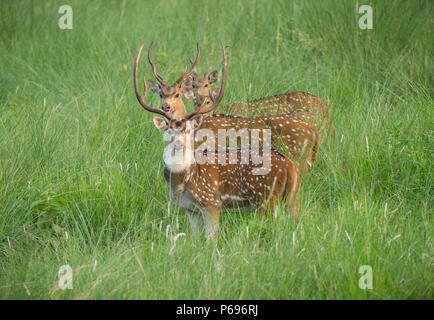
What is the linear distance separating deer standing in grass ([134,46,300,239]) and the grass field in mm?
149

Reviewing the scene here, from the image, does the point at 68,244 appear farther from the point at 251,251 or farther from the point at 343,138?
the point at 343,138

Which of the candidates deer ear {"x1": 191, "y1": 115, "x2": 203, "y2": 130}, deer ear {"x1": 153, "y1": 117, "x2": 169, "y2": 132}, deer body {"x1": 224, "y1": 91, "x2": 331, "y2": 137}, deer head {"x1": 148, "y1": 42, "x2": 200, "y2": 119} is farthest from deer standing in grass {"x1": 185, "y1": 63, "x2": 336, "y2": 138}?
deer ear {"x1": 153, "y1": 117, "x2": 169, "y2": 132}

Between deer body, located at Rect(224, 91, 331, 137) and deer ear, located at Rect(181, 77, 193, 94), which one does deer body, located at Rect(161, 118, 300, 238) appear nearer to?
deer body, located at Rect(224, 91, 331, 137)

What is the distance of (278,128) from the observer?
6.03m

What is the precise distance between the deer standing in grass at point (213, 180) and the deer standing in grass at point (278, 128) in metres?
0.66

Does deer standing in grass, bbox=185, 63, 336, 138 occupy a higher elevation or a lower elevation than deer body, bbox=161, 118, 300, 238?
higher

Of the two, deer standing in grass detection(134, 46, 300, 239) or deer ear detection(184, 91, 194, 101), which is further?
deer ear detection(184, 91, 194, 101)

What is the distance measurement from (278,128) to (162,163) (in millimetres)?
1161

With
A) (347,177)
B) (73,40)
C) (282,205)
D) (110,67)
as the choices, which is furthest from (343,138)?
(73,40)

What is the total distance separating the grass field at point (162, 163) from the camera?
4.08m

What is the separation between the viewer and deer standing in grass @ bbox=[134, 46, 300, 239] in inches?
197

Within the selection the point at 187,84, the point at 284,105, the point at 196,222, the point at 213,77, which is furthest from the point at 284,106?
the point at 196,222

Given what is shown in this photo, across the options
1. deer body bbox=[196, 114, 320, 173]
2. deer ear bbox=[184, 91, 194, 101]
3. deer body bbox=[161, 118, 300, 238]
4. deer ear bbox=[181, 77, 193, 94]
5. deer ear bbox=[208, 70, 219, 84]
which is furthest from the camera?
deer ear bbox=[208, 70, 219, 84]
